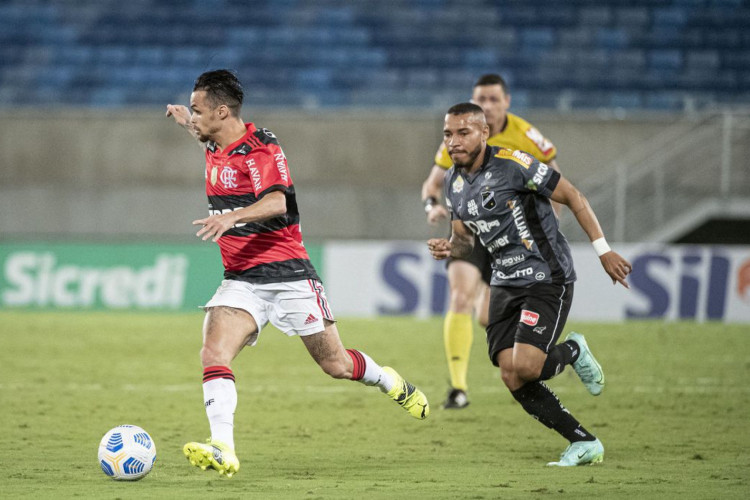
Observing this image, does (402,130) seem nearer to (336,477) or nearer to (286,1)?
(286,1)

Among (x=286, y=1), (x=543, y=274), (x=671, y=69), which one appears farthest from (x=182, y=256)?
(x=543, y=274)

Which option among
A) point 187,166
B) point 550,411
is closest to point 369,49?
point 187,166

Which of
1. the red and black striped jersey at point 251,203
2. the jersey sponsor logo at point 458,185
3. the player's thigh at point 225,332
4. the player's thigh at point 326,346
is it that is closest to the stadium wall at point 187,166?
the jersey sponsor logo at point 458,185

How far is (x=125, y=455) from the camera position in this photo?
219 inches

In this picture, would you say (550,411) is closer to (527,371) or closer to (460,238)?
(527,371)

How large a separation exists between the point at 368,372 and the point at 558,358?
3.53 feet

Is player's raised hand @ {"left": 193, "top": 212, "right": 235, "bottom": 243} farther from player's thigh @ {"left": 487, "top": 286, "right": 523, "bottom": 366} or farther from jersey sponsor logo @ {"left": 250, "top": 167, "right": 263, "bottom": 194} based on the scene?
player's thigh @ {"left": 487, "top": 286, "right": 523, "bottom": 366}

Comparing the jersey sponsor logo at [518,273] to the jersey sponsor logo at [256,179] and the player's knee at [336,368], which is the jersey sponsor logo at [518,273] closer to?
the player's knee at [336,368]

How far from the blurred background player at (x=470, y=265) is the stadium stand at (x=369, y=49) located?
38.5ft

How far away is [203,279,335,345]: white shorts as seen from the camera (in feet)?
19.5

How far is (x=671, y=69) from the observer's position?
2142 cm

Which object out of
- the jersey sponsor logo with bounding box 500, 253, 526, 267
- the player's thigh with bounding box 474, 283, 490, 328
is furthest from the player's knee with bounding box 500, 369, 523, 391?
the player's thigh with bounding box 474, 283, 490, 328

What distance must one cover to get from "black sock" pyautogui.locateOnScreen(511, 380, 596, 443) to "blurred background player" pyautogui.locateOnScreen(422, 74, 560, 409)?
2243 mm

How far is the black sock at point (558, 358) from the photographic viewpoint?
6285 mm
